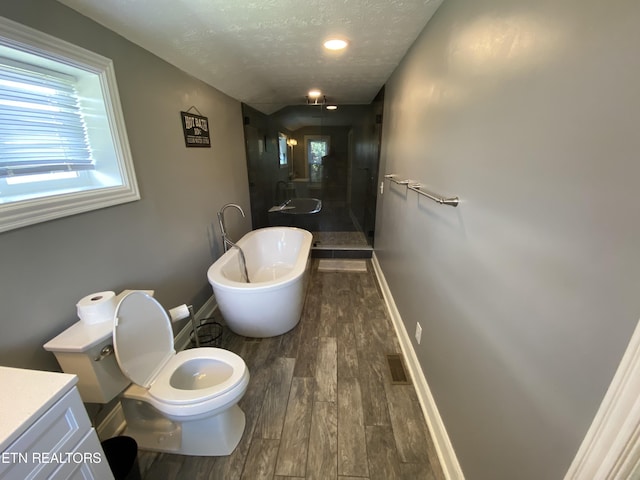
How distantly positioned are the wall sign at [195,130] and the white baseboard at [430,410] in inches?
92.9

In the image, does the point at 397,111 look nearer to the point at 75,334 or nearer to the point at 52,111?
the point at 52,111

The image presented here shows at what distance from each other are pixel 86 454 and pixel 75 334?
1.85ft

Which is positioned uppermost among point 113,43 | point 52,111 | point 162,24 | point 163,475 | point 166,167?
point 162,24

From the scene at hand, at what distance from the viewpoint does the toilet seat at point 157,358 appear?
124 centimetres

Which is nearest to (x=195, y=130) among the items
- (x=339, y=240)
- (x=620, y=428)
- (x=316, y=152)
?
(x=316, y=152)

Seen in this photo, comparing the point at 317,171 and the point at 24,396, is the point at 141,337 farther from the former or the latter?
the point at 317,171

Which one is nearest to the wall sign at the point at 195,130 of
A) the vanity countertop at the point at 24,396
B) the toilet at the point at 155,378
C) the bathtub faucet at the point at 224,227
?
the bathtub faucet at the point at 224,227

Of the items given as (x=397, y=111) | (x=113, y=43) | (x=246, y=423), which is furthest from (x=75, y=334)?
(x=397, y=111)

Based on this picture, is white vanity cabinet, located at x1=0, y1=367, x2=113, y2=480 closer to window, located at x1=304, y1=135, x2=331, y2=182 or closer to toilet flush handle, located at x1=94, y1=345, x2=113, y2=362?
toilet flush handle, located at x1=94, y1=345, x2=113, y2=362

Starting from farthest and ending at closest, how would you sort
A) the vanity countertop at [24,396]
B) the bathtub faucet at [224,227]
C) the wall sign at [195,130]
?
1. the bathtub faucet at [224,227]
2. the wall sign at [195,130]
3. the vanity countertop at [24,396]

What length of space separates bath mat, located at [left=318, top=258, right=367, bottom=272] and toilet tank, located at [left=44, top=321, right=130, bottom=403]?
257 centimetres

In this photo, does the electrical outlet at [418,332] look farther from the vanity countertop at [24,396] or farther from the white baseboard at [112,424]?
the white baseboard at [112,424]

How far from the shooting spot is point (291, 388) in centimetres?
179

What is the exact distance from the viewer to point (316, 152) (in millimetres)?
4418
